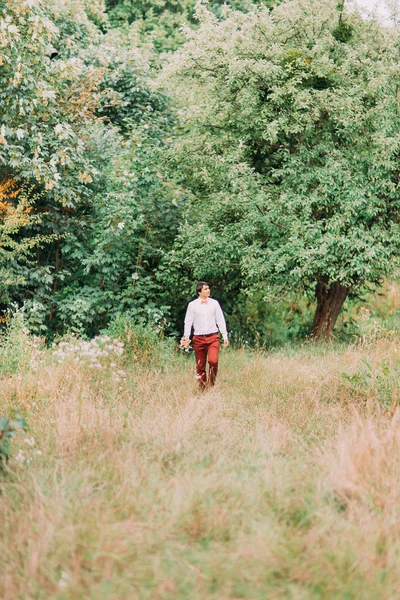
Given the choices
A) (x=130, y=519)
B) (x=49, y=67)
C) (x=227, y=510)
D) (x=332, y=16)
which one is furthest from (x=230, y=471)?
(x=332, y=16)

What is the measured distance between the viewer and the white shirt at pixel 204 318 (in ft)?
26.9

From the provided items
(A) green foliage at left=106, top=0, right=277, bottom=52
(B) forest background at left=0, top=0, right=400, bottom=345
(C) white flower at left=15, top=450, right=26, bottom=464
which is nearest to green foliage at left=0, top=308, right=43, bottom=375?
(B) forest background at left=0, top=0, right=400, bottom=345

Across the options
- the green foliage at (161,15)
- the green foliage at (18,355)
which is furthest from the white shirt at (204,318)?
the green foliage at (161,15)

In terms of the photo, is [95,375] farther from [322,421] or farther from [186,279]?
[186,279]

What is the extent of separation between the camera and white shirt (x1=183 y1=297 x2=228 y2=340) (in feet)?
26.9

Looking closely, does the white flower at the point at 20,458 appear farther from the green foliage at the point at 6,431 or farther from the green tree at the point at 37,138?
the green tree at the point at 37,138

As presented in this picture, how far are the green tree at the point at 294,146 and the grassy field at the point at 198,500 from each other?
436cm

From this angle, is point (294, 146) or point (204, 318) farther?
point (294, 146)

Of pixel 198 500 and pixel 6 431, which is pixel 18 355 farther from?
pixel 198 500

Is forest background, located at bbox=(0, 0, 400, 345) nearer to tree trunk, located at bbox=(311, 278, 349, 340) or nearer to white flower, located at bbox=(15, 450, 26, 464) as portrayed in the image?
tree trunk, located at bbox=(311, 278, 349, 340)

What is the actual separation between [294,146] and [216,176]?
1.61 meters

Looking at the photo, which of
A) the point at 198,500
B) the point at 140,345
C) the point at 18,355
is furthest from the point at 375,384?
the point at 18,355

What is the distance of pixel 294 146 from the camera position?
36.1 feet

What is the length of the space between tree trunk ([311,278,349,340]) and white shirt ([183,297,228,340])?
4290 millimetres
